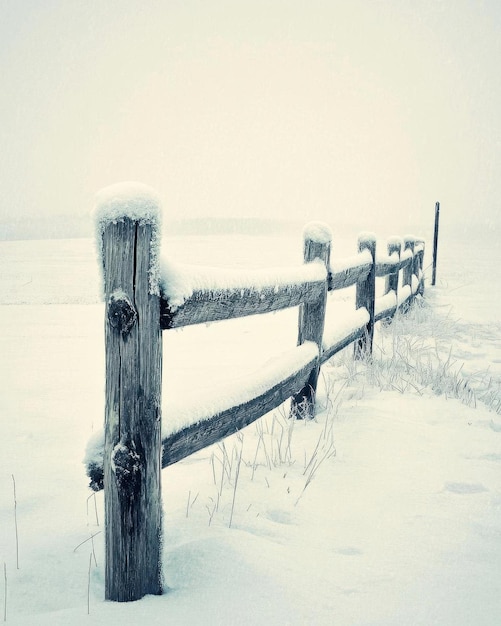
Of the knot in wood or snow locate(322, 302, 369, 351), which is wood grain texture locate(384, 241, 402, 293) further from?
the knot in wood

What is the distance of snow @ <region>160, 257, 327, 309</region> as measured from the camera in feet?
5.17

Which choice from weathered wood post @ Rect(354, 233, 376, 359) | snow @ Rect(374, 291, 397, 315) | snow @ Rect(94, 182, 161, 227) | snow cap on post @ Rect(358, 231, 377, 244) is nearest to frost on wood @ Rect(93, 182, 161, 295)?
snow @ Rect(94, 182, 161, 227)

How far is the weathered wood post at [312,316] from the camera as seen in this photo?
3498 millimetres

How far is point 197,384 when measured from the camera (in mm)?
5086

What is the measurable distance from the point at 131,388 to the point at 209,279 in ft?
Answer: 1.74

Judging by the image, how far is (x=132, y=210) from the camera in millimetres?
1440

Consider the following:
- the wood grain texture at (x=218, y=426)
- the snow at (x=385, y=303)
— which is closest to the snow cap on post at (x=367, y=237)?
the snow at (x=385, y=303)

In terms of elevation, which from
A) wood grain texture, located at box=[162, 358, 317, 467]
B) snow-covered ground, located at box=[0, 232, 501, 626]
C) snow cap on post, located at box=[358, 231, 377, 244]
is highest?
snow cap on post, located at box=[358, 231, 377, 244]

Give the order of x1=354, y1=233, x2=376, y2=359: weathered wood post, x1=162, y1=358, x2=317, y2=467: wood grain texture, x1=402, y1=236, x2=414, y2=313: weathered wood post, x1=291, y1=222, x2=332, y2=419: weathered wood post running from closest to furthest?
x1=162, y1=358, x2=317, y2=467: wood grain texture
x1=291, y1=222, x2=332, y2=419: weathered wood post
x1=354, y1=233, x2=376, y2=359: weathered wood post
x1=402, y1=236, x2=414, y2=313: weathered wood post

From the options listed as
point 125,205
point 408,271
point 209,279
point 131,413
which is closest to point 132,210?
point 125,205

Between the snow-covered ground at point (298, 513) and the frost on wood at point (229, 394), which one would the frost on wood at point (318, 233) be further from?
the snow-covered ground at point (298, 513)

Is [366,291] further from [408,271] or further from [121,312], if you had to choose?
[408,271]

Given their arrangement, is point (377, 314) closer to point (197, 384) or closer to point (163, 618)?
point (197, 384)

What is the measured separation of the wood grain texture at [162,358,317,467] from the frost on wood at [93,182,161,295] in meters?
0.63
